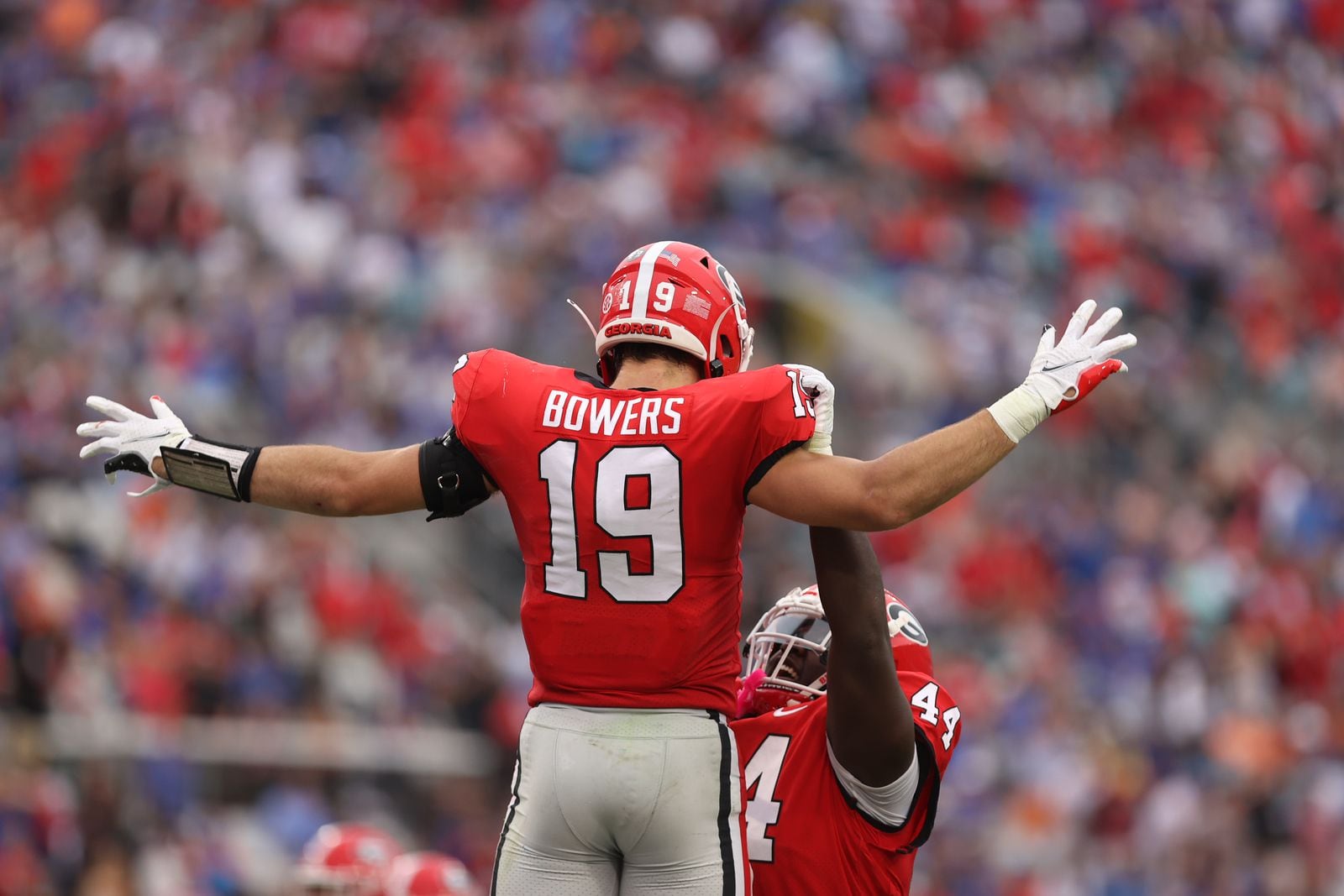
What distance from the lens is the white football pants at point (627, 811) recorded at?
3.46 metres

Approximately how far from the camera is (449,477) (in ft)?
11.9

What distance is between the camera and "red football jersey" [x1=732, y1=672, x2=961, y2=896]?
3980 millimetres

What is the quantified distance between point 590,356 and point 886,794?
907 centimetres

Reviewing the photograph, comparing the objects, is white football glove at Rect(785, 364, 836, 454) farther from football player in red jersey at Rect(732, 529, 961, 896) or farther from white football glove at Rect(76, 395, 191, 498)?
white football glove at Rect(76, 395, 191, 498)

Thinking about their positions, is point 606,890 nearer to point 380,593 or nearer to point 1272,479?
point 380,593

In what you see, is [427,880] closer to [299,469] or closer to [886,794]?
[886,794]

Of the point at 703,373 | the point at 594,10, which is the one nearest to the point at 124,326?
the point at 594,10

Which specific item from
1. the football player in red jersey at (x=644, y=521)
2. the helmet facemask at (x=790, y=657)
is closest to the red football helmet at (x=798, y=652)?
the helmet facemask at (x=790, y=657)

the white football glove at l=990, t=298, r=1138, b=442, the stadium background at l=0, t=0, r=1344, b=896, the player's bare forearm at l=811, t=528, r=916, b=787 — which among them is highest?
the stadium background at l=0, t=0, r=1344, b=896

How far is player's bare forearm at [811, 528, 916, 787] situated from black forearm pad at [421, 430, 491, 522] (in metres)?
0.66

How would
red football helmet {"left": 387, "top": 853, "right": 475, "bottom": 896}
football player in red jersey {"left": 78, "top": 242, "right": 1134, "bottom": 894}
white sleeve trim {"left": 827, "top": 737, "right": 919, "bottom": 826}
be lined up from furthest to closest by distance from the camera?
red football helmet {"left": 387, "top": 853, "right": 475, "bottom": 896} < white sleeve trim {"left": 827, "top": 737, "right": 919, "bottom": 826} < football player in red jersey {"left": 78, "top": 242, "right": 1134, "bottom": 894}

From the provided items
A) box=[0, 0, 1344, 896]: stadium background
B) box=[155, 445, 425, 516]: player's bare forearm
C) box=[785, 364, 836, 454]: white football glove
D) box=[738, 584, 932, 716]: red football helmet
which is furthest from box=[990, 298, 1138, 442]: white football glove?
box=[0, 0, 1344, 896]: stadium background

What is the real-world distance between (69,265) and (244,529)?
9.61 feet

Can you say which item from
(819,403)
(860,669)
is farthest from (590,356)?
(819,403)
